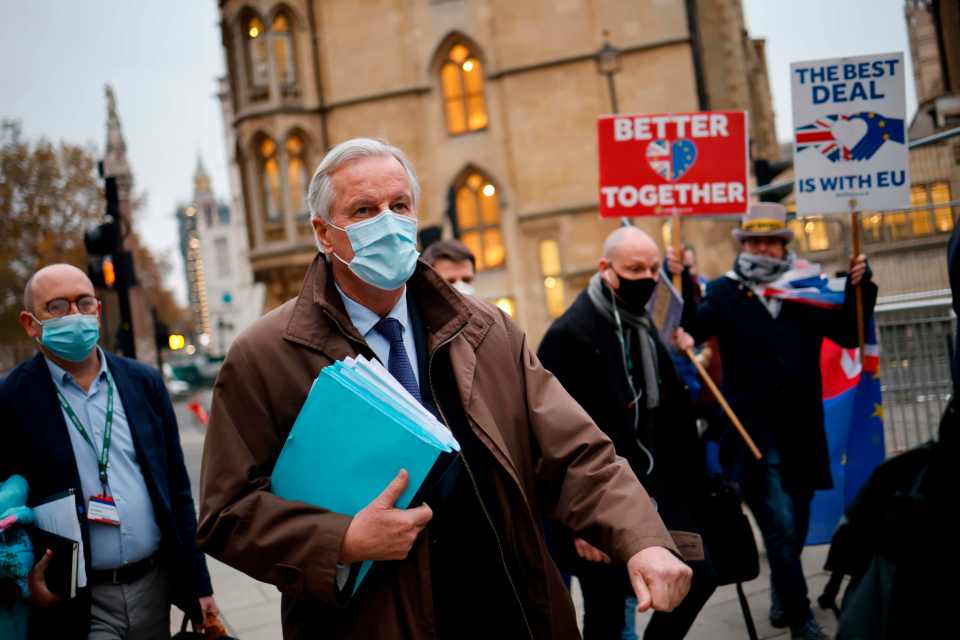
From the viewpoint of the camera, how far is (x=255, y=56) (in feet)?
93.3

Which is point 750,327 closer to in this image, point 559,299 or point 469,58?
point 559,299

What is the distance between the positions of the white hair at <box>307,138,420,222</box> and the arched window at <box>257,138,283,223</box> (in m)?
26.0

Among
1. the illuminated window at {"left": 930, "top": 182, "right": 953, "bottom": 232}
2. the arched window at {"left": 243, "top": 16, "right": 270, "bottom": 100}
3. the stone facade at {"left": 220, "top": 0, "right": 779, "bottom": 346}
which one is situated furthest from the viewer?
the arched window at {"left": 243, "top": 16, "right": 270, "bottom": 100}

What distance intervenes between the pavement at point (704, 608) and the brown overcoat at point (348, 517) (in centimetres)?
311

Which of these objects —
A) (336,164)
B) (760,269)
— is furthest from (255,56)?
(336,164)

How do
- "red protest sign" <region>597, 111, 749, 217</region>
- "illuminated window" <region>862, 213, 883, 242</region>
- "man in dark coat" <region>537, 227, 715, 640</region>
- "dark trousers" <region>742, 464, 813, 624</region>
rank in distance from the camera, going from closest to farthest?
"man in dark coat" <region>537, 227, 715, 640</region>, "dark trousers" <region>742, 464, 813, 624</region>, "red protest sign" <region>597, 111, 749, 217</region>, "illuminated window" <region>862, 213, 883, 242</region>

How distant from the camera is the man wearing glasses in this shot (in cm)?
369

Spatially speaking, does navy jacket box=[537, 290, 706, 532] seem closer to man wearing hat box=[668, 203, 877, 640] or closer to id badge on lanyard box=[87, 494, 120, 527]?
man wearing hat box=[668, 203, 877, 640]

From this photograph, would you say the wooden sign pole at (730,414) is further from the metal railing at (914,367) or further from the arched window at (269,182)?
the arched window at (269,182)

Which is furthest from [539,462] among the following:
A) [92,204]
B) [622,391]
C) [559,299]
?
[92,204]

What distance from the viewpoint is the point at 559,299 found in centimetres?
2647

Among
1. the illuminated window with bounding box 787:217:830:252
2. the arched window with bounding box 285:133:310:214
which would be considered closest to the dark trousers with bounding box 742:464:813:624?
the illuminated window with bounding box 787:217:830:252

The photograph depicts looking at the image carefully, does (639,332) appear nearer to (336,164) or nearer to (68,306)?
(336,164)

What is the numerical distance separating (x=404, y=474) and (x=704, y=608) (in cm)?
400
